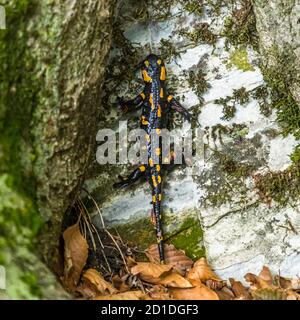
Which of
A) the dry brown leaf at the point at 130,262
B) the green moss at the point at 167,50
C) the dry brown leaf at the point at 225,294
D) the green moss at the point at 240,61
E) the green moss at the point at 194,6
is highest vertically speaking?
the green moss at the point at 194,6

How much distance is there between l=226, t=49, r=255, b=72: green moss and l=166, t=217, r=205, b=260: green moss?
55.0 inches

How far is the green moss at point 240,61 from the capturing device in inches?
196

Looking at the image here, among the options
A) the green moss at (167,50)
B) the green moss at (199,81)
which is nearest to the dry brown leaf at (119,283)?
the green moss at (199,81)

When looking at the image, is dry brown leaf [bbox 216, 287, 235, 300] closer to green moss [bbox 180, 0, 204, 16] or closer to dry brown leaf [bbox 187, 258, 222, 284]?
dry brown leaf [bbox 187, 258, 222, 284]

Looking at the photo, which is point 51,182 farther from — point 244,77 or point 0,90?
point 244,77

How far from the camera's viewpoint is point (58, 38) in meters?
3.75

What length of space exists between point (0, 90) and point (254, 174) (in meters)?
2.44

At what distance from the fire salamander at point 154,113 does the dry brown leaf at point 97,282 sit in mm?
643

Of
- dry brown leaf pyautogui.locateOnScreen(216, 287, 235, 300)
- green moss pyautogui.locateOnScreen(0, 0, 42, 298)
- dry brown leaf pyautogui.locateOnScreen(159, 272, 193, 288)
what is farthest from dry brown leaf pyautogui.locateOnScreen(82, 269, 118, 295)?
green moss pyautogui.locateOnScreen(0, 0, 42, 298)

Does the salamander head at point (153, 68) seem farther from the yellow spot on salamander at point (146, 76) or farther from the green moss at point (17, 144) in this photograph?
the green moss at point (17, 144)

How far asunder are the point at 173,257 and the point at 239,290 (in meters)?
0.62

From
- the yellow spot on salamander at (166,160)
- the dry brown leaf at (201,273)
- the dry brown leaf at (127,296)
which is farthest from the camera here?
the yellow spot on salamander at (166,160)

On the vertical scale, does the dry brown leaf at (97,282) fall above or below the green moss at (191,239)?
below

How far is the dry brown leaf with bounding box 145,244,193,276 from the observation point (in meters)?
4.82
